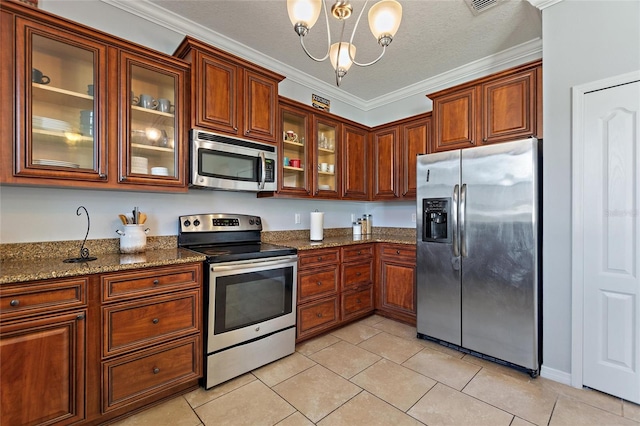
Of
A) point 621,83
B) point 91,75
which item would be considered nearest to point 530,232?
point 621,83

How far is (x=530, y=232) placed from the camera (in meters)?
2.21

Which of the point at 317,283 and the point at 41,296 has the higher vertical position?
the point at 41,296

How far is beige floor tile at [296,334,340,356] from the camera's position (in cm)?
261

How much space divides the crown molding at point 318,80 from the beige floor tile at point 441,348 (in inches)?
116

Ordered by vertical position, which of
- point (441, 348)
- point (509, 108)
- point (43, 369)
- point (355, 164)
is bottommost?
point (441, 348)

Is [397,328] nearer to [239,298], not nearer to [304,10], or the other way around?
[239,298]

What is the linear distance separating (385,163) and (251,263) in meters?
2.32

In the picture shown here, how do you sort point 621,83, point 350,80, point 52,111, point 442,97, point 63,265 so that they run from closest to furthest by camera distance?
point 63,265
point 52,111
point 621,83
point 442,97
point 350,80

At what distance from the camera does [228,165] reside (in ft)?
8.14

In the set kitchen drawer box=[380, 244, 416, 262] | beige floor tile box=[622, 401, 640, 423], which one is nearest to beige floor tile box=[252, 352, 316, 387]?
kitchen drawer box=[380, 244, 416, 262]

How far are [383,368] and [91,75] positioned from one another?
298cm

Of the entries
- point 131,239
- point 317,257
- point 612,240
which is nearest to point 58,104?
point 131,239

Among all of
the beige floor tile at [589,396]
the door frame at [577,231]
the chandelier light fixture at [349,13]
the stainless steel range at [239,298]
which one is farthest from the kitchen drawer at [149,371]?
the door frame at [577,231]

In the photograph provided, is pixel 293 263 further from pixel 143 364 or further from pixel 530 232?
pixel 530 232
